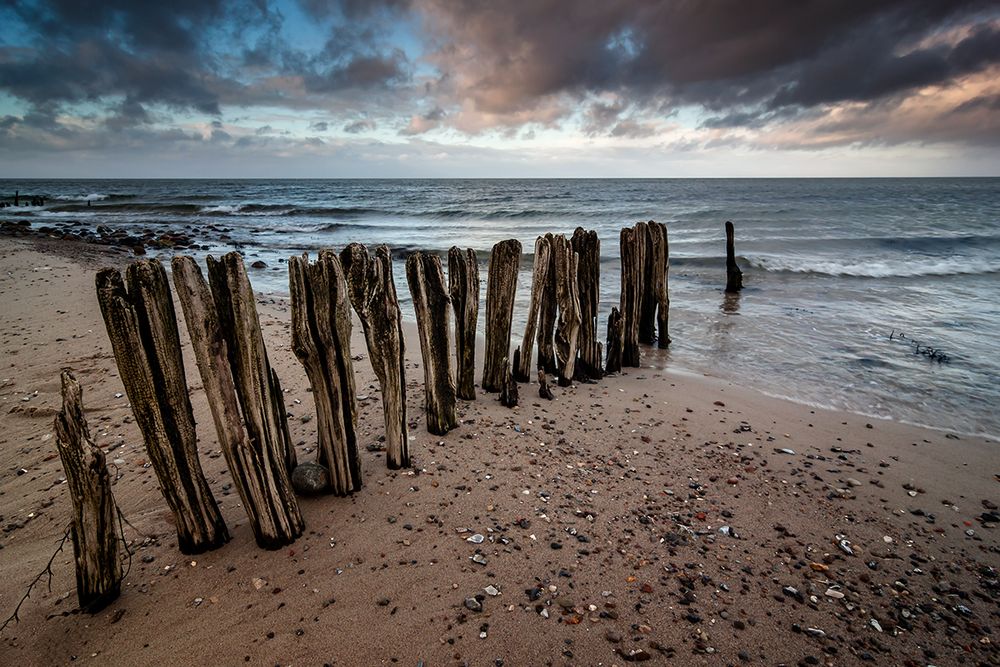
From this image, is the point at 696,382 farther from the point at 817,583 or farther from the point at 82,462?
the point at 82,462

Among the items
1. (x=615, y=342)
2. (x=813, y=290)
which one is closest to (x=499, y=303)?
(x=615, y=342)

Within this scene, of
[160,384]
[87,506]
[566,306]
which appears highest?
[160,384]

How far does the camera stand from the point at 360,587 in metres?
2.97

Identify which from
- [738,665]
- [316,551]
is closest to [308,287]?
[316,551]

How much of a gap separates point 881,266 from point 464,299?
18.3 m

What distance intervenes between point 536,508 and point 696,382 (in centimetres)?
386

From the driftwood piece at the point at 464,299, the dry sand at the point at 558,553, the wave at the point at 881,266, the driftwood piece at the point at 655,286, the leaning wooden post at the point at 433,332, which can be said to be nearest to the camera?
the dry sand at the point at 558,553

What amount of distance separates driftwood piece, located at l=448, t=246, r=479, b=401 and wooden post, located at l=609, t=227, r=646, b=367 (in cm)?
269

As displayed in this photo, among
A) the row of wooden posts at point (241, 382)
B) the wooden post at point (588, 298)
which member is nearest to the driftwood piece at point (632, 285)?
the wooden post at point (588, 298)

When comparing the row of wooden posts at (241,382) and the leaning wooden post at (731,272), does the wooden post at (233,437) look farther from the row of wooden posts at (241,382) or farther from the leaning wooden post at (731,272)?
the leaning wooden post at (731,272)

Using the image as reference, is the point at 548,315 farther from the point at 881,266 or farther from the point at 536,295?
the point at 881,266

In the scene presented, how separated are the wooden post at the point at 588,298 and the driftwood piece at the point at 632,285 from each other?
0.80 metres

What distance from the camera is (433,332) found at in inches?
172

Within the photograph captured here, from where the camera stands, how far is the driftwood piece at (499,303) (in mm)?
5359
